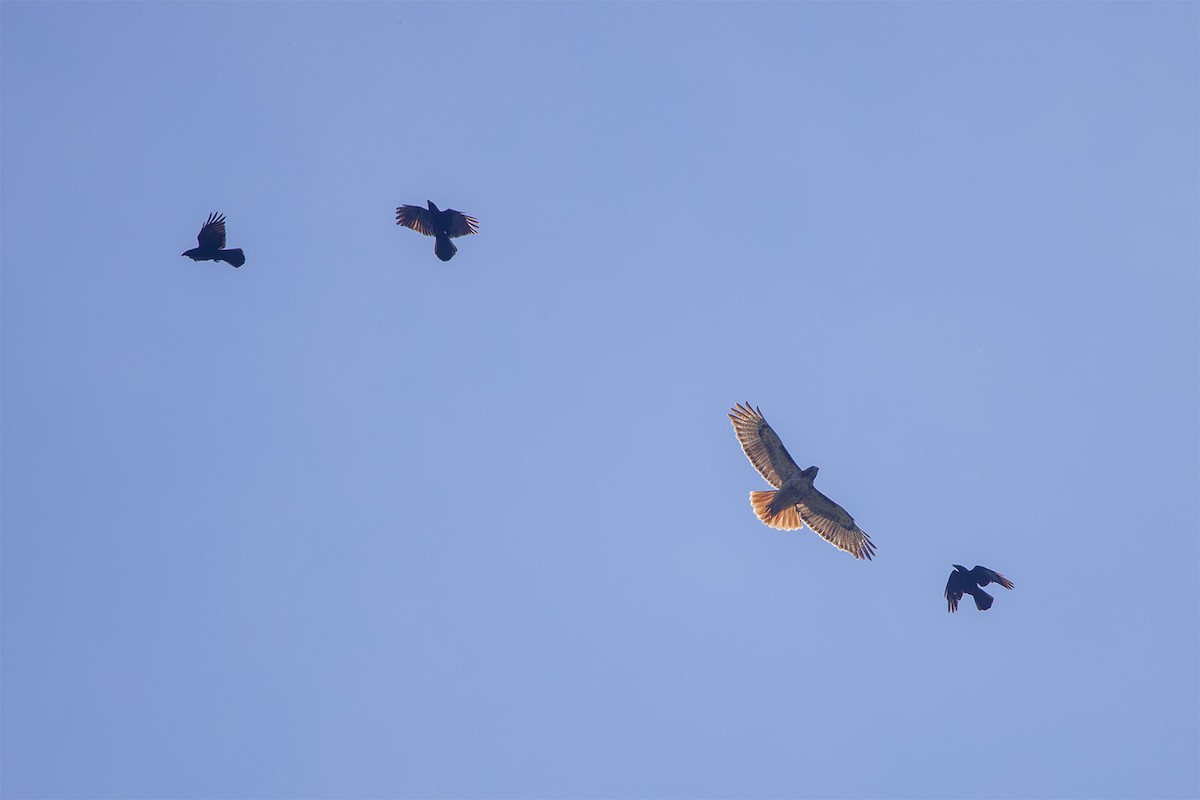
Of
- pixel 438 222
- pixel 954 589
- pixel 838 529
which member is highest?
pixel 438 222

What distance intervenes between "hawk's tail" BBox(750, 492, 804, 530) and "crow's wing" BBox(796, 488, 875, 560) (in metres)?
0.44

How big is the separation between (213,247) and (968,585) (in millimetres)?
14361

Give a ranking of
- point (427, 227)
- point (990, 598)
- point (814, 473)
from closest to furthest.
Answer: point (990, 598), point (814, 473), point (427, 227)

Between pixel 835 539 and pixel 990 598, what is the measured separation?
343 cm

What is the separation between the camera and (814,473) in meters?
22.4

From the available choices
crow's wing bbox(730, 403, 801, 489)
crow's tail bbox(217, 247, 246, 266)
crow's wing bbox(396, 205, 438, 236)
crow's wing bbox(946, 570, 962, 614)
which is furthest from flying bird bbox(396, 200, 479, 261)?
crow's wing bbox(946, 570, 962, 614)

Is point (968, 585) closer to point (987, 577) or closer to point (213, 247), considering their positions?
point (987, 577)

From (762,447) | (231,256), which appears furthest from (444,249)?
(762,447)

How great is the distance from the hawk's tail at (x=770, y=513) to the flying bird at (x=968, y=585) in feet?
10.5

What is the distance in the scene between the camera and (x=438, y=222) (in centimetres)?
2409

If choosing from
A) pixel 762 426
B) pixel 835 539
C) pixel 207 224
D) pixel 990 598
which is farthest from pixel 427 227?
pixel 990 598

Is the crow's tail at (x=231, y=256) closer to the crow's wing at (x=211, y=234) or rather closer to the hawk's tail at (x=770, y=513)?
the crow's wing at (x=211, y=234)

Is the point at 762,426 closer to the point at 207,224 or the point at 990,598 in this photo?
the point at 990,598

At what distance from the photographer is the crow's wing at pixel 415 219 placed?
79.8 feet
